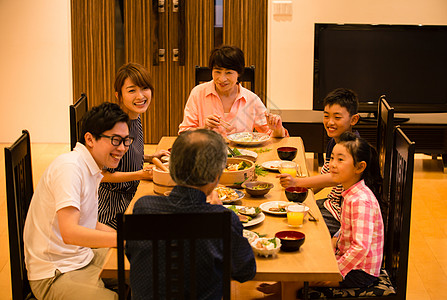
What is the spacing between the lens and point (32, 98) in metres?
6.52

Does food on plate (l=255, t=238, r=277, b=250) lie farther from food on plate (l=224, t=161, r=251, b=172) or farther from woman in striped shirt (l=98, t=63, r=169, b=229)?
woman in striped shirt (l=98, t=63, r=169, b=229)

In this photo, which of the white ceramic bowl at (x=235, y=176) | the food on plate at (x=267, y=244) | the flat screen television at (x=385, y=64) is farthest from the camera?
the flat screen television at (x=385, y=64)

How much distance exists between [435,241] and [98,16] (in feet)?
12.8

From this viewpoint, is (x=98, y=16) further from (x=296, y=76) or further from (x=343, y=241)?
(x=343, y=241)

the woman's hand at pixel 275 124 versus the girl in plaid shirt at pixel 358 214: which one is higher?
the woman's hand at pixel 275 124

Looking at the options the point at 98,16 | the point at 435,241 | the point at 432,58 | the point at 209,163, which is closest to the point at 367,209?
the point at 209,163

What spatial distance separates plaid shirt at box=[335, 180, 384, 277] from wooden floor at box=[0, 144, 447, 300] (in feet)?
3.04

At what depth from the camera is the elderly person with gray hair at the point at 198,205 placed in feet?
5.80

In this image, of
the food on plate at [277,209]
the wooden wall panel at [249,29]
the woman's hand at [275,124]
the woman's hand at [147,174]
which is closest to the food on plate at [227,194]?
the food on plate at [277,209]

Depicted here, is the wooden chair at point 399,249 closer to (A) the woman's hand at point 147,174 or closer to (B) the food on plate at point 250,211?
(B) the food on plate at point 250,211

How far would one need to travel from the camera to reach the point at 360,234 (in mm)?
2340

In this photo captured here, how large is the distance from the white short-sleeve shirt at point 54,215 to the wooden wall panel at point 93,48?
4.19m

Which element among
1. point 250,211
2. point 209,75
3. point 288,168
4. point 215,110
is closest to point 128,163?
point 288,168

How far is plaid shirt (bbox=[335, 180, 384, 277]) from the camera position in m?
2.33
